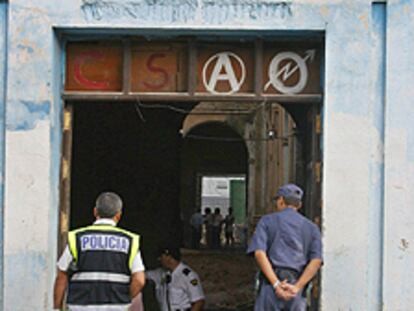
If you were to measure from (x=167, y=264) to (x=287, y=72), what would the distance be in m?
2.56

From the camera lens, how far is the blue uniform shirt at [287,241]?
7680mm

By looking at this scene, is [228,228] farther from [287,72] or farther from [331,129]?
[331,129]

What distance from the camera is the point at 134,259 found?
6.80 m

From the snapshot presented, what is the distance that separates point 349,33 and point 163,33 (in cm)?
180

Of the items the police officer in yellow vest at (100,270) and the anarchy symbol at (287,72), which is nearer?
the police officer in yellow vest at (100,270)

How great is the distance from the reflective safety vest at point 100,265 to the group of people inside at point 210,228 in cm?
2292

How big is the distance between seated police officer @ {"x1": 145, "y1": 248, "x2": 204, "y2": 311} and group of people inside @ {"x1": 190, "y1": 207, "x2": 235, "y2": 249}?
64.2 ft

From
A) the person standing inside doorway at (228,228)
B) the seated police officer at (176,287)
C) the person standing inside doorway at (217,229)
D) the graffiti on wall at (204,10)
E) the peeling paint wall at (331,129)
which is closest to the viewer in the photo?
the peeling paint wall at (331,129)

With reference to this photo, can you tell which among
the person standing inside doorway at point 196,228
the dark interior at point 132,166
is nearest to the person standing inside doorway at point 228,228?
the person standing inside doorway at point 196,228

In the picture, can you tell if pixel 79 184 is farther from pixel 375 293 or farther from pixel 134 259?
pixel 134 259

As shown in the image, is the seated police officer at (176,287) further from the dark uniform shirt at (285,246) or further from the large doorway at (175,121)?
the dark uniform shirt at (285,246)

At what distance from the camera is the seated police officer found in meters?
9.95

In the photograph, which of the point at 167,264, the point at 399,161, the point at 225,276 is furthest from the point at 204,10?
the point at 225,276

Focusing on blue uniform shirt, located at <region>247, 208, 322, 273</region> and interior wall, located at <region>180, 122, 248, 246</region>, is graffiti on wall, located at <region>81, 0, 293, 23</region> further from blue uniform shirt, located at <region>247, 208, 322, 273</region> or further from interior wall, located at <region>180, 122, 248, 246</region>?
interior wall, located at <region>180, 122, 248, 246</region>
